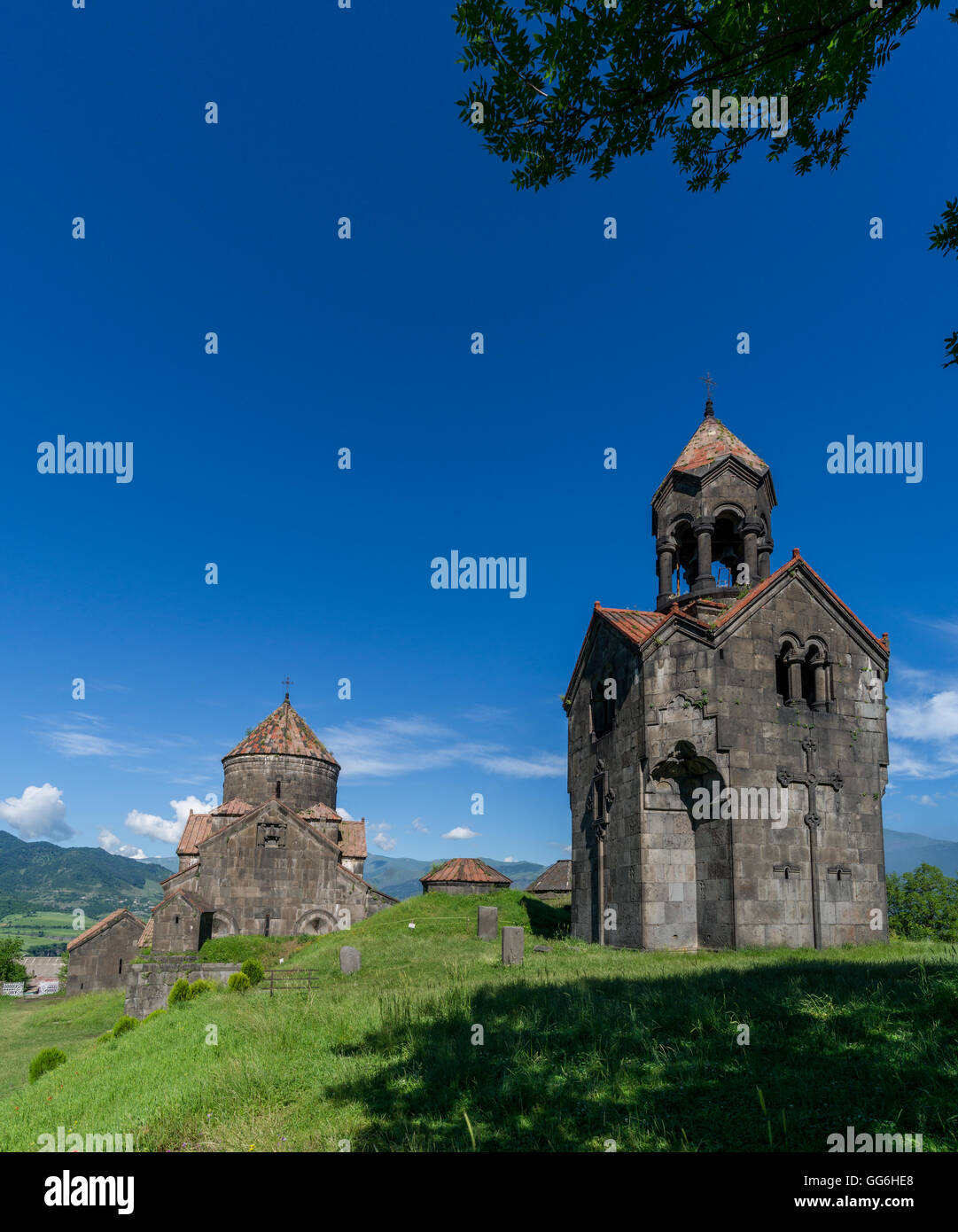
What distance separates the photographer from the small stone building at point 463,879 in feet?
119

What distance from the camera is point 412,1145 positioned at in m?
6.31

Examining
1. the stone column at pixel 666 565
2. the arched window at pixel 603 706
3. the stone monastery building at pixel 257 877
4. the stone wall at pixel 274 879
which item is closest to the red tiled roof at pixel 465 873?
the stone monastery building at pixel 257 877

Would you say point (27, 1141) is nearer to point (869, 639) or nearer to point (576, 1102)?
point (576, 1102)

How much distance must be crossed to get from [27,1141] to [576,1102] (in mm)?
7397

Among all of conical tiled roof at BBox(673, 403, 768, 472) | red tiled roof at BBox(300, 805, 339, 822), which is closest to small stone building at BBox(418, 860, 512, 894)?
red tiled roof at BBox(300, 805, 339, 822)

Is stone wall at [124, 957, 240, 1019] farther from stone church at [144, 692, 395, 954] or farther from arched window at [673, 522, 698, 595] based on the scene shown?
arched window at [673, 522, 698, 595]

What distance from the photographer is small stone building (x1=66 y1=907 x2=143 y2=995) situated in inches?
1465

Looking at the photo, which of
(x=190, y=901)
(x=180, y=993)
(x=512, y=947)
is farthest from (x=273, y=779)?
(x=512, y=947)

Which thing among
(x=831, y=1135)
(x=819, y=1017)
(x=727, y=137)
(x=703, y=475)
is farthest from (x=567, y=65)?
(x=703, y=475)

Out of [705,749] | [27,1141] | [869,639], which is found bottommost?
[27,1141]

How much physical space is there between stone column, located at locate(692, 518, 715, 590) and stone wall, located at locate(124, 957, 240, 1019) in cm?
1922

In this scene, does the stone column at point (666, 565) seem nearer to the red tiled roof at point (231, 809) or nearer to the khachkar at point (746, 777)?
the khachkar at point (746, 777)

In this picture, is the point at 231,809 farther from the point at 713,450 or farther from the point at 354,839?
the point at 713,450

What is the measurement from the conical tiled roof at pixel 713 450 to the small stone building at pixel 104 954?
3459cm
